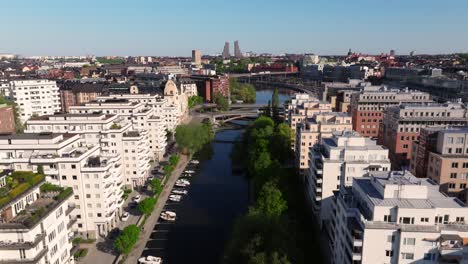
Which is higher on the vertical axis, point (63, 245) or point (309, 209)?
point (63, 245)

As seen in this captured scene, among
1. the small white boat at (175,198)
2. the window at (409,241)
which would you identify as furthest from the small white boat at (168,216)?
the window at (409,241)

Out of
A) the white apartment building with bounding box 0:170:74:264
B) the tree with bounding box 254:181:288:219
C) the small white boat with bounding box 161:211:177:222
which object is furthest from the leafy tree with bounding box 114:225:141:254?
the tree with bounding box 254:181:288:219

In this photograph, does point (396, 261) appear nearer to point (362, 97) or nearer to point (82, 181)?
point (82, 181)

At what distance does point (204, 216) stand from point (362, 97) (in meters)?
50.2

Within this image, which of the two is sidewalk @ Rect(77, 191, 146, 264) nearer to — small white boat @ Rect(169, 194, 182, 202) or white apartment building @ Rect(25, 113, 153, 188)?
small white boat @ Rect(169, 194, 182, 202)

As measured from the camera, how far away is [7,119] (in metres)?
95.9

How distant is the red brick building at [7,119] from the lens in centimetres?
9344

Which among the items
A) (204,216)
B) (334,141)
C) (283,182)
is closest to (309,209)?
(283,182)

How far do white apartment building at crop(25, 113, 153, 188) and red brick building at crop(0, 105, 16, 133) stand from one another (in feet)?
142

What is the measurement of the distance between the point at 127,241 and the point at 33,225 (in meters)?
15.3

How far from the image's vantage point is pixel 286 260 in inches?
1266

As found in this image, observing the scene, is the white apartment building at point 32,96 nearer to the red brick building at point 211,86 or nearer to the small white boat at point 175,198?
the red brick building at point 211,86

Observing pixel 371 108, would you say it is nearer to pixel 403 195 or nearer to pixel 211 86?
pixel 403 195

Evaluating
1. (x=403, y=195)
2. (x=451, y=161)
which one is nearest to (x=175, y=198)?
(x=403, y=195)
